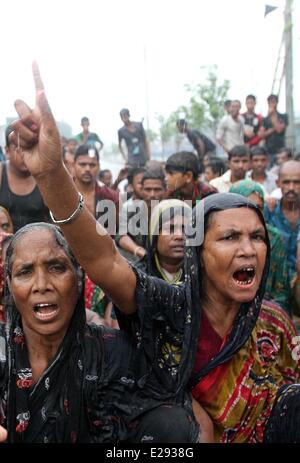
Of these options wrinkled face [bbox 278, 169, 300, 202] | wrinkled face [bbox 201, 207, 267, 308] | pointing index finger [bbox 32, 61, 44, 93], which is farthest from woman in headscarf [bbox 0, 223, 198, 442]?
wrinkled face [bbox 278, 169, 300, 202]

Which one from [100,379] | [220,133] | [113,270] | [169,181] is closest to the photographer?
[113,270]

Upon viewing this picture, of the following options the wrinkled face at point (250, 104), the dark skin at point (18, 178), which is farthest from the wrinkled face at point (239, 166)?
the wrinkled face at point (250, 104)

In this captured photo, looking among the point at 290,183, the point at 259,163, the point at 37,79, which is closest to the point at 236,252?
the point at 37,79

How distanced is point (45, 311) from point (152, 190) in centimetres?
349

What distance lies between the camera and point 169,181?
5.60 m

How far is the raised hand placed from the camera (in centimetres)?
209

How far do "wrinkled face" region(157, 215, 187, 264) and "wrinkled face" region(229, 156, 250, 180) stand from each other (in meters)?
2.70

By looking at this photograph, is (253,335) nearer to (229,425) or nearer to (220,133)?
(229,425)

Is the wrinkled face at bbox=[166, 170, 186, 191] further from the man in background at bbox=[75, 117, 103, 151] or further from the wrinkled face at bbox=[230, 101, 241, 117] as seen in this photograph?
the wrinkled face at bbox=[230, 101, 241, 117]

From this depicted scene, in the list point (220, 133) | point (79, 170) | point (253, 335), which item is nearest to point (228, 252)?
point (253, 335)

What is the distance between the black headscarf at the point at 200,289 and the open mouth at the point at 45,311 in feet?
1.68

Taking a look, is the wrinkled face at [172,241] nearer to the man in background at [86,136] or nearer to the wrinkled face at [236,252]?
the wrinkled face at [236,252]

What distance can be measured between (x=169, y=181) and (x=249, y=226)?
2.99m
